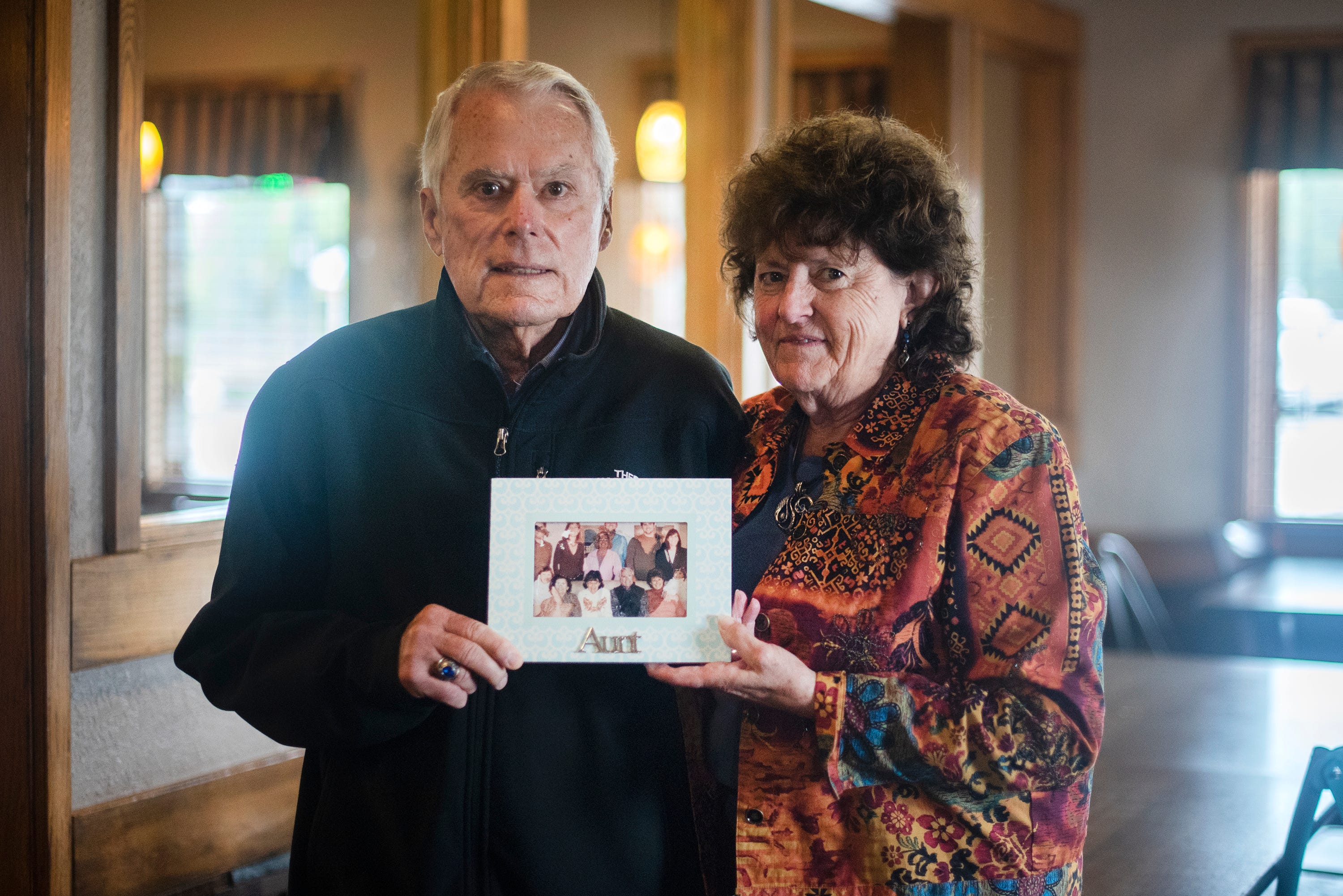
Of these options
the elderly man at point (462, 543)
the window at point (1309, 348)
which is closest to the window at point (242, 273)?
the elderly man at point (462, 543)

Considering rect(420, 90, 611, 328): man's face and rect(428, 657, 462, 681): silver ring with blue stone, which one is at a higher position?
rect(420, 90, 611, 328): man's face

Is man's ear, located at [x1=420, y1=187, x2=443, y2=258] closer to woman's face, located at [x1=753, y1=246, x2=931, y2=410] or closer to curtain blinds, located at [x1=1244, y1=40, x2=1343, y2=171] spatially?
woman's face, located at [x1=753, y1=246, x2=931, y2=410]

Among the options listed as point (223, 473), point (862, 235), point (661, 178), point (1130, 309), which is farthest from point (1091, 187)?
point (862, 235)

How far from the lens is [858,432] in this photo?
4.66ft

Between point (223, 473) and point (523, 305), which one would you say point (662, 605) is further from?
point (223, 473)

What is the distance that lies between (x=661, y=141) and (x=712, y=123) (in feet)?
3.73

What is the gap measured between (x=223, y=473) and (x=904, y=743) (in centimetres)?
206

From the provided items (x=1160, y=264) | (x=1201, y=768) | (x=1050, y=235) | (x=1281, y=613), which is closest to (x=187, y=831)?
(x=1201, y=768)

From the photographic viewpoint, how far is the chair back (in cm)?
480

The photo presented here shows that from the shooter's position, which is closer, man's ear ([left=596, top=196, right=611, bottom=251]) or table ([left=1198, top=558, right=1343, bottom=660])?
man's ear ([left=596, top=196, right=611, bottom=251])

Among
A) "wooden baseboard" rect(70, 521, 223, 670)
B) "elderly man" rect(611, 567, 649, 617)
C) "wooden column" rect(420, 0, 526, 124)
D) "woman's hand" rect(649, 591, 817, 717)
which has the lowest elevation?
"wooden baseboard" rect(70, 521, 223, 670)

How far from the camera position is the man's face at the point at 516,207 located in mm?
1331

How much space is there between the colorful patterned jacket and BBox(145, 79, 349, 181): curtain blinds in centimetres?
369

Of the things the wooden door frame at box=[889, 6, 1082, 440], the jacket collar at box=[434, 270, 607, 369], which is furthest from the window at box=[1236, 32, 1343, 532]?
the jacket collar at box=[434, 270, 607, 369]
